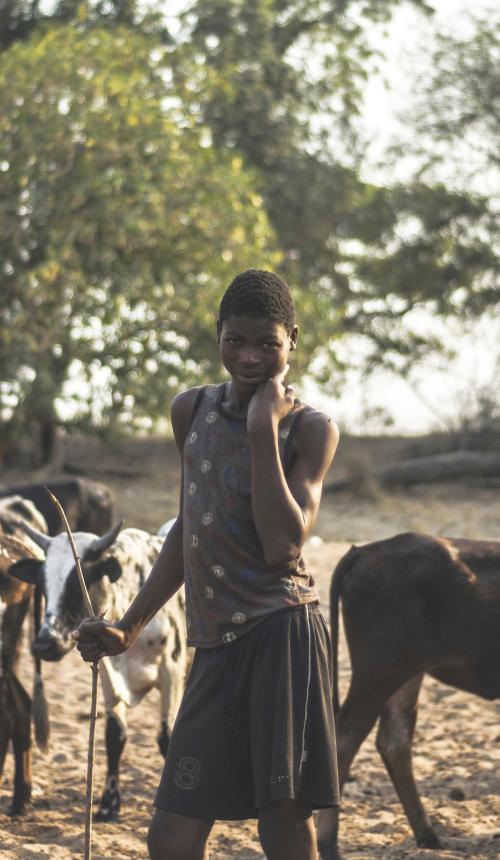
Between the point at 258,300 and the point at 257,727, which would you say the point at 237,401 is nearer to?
the point at 258,300

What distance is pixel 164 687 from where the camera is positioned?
21.8 ft

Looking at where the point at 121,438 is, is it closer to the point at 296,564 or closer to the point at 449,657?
the point at 449,657

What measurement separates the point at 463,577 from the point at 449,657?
34 cm

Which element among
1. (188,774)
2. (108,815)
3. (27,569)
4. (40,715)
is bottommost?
(108,815)

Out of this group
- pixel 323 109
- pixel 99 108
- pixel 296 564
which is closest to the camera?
pixel 296 564

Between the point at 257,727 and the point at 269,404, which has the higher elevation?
the point at 269,404

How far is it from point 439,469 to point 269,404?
20152 millimetres

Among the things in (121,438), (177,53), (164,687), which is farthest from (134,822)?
(177,53)

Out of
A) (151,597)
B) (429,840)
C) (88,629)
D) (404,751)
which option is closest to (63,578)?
(404,751)

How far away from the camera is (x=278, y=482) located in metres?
3.17

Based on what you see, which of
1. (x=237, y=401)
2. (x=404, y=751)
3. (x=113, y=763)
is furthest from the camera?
(x=113, y=763)

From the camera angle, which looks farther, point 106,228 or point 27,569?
point 106,228

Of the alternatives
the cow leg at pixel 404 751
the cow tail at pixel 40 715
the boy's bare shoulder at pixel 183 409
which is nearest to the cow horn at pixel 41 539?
the cow tail at pixel 40 715

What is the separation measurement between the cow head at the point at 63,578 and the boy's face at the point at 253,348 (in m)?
2.71
